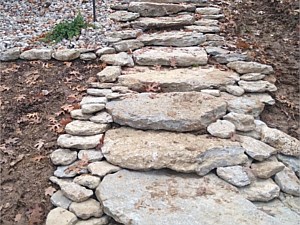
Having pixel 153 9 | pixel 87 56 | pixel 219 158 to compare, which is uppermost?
pixel 153 9

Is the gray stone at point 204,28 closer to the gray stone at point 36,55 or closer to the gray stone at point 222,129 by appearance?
the gray stone at point 36,55

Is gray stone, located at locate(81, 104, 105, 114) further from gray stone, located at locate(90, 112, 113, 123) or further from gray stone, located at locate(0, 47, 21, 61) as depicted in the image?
gray stone, located at locate(0, 47, 21, 61)

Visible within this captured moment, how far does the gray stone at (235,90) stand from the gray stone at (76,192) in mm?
1473

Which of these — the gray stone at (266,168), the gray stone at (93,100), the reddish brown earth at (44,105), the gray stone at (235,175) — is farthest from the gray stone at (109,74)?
the gray stone at (266,168)

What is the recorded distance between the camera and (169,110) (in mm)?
2936

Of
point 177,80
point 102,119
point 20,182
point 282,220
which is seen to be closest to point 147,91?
point 177,80

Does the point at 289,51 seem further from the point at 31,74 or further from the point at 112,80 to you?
the point at 31,74

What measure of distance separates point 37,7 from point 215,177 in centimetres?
379

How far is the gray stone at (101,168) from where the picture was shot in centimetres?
258

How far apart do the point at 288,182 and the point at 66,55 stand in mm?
2281

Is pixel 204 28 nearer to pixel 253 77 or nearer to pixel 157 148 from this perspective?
pixel 253 77

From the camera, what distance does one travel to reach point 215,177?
262 centimetres

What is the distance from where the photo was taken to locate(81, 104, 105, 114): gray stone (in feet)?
9.82

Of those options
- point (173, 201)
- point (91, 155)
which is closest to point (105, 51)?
point (91, 155)
